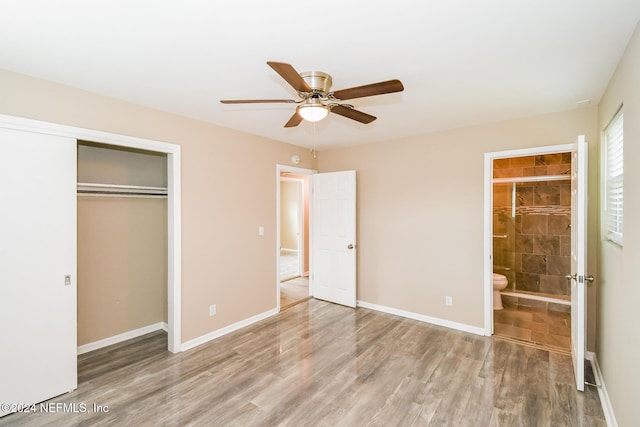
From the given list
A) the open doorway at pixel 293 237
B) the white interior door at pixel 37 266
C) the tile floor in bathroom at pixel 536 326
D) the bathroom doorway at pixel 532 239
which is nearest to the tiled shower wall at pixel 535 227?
the bathroom doorway at pixel 532 239

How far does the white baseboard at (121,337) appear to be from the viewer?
3082 millimetres

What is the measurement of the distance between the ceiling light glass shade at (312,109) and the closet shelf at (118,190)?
2.33m

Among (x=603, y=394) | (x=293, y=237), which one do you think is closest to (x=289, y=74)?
(x=603, y=394)

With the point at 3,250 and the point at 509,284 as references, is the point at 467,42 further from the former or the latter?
the point at 509,284

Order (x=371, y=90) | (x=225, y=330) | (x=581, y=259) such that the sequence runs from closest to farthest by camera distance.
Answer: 1. (x=371, y=90)
2. (x=581, y=259)
3. (x=225, y=330)

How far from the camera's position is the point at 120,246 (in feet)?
11.0

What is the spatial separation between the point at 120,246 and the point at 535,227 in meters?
5.83

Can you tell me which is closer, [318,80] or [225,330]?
[318,80]

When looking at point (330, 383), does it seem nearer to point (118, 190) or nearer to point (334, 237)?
point (334, 237)

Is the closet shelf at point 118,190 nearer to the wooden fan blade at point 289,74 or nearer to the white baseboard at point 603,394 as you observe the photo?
the wooden fan blade at point 289,74

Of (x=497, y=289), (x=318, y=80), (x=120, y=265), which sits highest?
(x=318, y=80)

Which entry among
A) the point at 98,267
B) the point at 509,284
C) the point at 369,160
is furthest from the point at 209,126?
the point at 509,284

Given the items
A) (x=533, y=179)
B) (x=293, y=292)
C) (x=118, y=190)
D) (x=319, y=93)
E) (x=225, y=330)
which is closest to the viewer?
(x=319, y=93)

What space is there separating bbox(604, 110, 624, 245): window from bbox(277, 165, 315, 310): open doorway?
3365 mm
